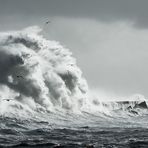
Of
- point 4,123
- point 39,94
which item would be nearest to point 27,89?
point 39,94

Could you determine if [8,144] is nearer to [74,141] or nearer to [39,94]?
[74,141]

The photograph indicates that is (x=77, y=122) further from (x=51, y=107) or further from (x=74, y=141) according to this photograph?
(x=74, y=141)

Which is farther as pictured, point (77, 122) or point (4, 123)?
point (77, 122)

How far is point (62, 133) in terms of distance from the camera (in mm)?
133000

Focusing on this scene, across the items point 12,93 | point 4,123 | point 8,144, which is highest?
point 12,93

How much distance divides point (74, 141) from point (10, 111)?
71.8 metres

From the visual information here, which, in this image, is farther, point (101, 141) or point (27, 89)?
point (27, 89)

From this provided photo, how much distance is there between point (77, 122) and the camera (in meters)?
176

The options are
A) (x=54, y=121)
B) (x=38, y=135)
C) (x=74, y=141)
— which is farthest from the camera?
(x=54, y=121)

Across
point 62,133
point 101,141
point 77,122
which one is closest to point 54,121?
point 77,122

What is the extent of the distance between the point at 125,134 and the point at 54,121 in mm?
43061

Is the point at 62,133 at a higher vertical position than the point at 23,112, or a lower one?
lower

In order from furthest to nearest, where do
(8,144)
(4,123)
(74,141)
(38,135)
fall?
(4,123) < (38,135) < (74,141) < (8,144)

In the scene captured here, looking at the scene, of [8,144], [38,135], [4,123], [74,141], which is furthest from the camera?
[4,123]
